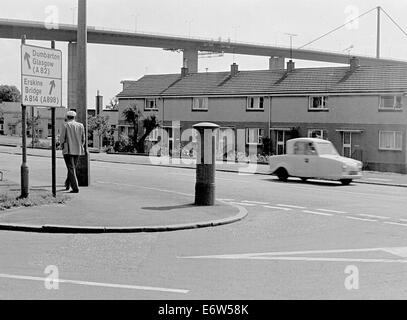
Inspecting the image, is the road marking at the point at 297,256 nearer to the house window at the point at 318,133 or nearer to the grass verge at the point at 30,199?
the grass verge at the point at 30,199

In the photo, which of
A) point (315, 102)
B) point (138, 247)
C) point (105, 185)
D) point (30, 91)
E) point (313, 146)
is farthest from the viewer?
point (315, 102)

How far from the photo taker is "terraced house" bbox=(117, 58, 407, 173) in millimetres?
41375

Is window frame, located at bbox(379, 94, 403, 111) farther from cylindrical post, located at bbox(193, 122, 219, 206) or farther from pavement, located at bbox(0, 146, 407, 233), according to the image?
cylindrical post, located at bbox(193, 122, 219, 206)

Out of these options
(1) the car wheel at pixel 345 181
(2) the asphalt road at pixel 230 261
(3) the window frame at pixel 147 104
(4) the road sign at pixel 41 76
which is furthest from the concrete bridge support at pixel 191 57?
(2) the asphalt road at pixel 230 261

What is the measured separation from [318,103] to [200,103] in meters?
11.6

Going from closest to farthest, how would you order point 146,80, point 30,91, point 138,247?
point 138,247 → point 30,91 → point 146,80

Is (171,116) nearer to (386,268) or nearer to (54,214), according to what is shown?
(54,214)

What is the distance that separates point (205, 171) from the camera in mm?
14461

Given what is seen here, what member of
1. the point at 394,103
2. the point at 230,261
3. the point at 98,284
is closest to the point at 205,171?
the point at 230,261

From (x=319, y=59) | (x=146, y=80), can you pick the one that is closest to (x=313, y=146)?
(x=146, y=80)

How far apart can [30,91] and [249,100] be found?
3657 cm

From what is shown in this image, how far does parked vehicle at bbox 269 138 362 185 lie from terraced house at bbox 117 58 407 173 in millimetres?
16721

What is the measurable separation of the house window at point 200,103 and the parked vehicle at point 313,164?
27385mm

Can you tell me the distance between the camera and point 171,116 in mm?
55219
